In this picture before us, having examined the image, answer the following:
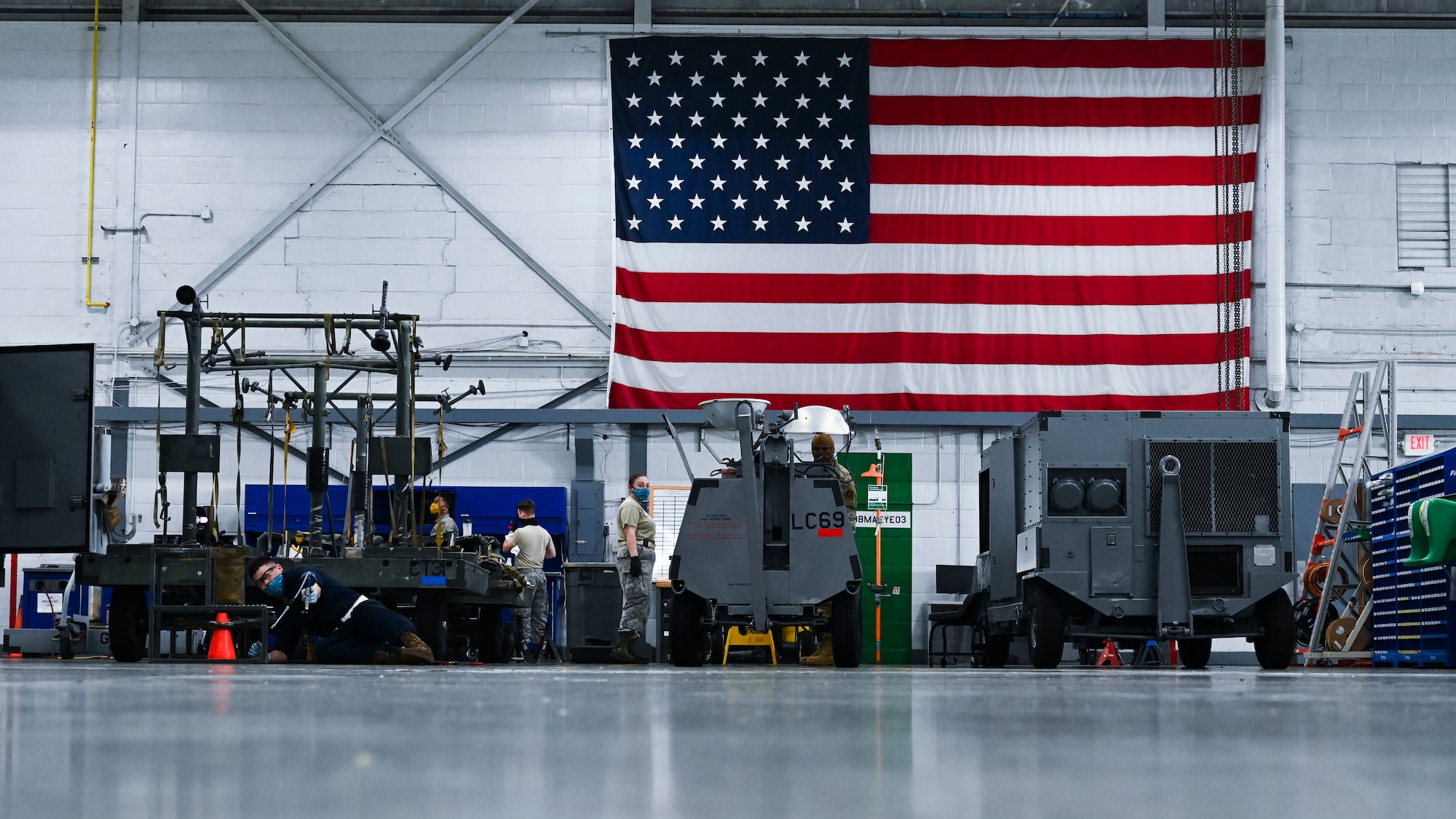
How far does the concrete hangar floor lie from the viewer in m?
1.57

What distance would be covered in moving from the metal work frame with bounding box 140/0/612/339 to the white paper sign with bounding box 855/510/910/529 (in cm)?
366

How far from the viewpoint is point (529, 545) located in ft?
49.0

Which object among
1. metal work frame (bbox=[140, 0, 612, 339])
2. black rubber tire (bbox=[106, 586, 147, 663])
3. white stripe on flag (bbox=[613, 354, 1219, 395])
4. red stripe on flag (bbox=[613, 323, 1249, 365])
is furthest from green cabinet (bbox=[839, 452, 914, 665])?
black rubber tire (bbox=[106, 586, 147, 663])

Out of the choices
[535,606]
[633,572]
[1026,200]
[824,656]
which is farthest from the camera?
[1026,200]

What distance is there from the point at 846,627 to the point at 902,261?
8.48 meters

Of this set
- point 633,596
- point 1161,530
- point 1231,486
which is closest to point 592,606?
point 633,596

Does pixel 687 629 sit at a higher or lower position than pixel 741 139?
lower

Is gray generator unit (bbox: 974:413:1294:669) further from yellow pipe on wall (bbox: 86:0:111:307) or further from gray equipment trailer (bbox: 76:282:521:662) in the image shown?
yellow pipe on wall (bbox: 86:0:111:307)

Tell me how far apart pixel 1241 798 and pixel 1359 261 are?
17992mm

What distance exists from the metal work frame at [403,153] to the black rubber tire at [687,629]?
26.8 feet

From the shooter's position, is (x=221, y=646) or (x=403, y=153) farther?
(x=403, y=153)

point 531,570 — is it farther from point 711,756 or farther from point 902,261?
point 711,756

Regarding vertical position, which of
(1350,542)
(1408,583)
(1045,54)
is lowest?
(1408,583)

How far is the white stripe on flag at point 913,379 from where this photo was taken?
677 inches
